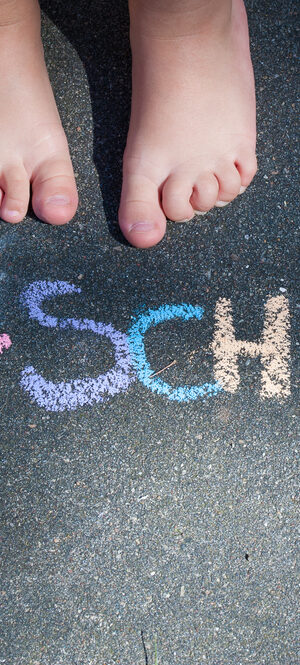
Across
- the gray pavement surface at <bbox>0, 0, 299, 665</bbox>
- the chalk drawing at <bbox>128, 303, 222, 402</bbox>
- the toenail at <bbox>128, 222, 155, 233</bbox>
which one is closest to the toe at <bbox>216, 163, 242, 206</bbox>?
the gray pavement surface at <bbox>0, 0, 299, 665</bbox>

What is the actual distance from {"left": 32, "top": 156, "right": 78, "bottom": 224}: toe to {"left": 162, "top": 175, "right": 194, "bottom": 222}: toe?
0.80ft

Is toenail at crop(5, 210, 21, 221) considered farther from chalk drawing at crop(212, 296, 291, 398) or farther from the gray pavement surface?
chalk drawing at crop(212, 296, 291, 398)

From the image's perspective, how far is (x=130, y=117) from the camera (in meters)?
1.67

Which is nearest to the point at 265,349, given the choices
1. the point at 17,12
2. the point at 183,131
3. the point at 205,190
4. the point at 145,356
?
the point at 145,356

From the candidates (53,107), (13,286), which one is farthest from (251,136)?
(13,286)

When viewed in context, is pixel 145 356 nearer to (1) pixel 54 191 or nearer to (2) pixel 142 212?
(2) pixel 142 212

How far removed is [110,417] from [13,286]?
0.44 meters

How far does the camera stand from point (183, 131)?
1556mm

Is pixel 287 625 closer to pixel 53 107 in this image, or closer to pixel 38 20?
pixel 53 107

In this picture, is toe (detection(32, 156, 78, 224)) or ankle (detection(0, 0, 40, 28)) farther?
toe (detection(32, 156, 78, 224))

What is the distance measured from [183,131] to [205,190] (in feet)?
0.52

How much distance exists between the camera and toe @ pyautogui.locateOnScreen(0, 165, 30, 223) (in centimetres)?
155

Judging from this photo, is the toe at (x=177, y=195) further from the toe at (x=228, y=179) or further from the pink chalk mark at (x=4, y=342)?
the pink chalk mark at (x=4, y=342)

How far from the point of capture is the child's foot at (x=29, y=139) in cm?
153
